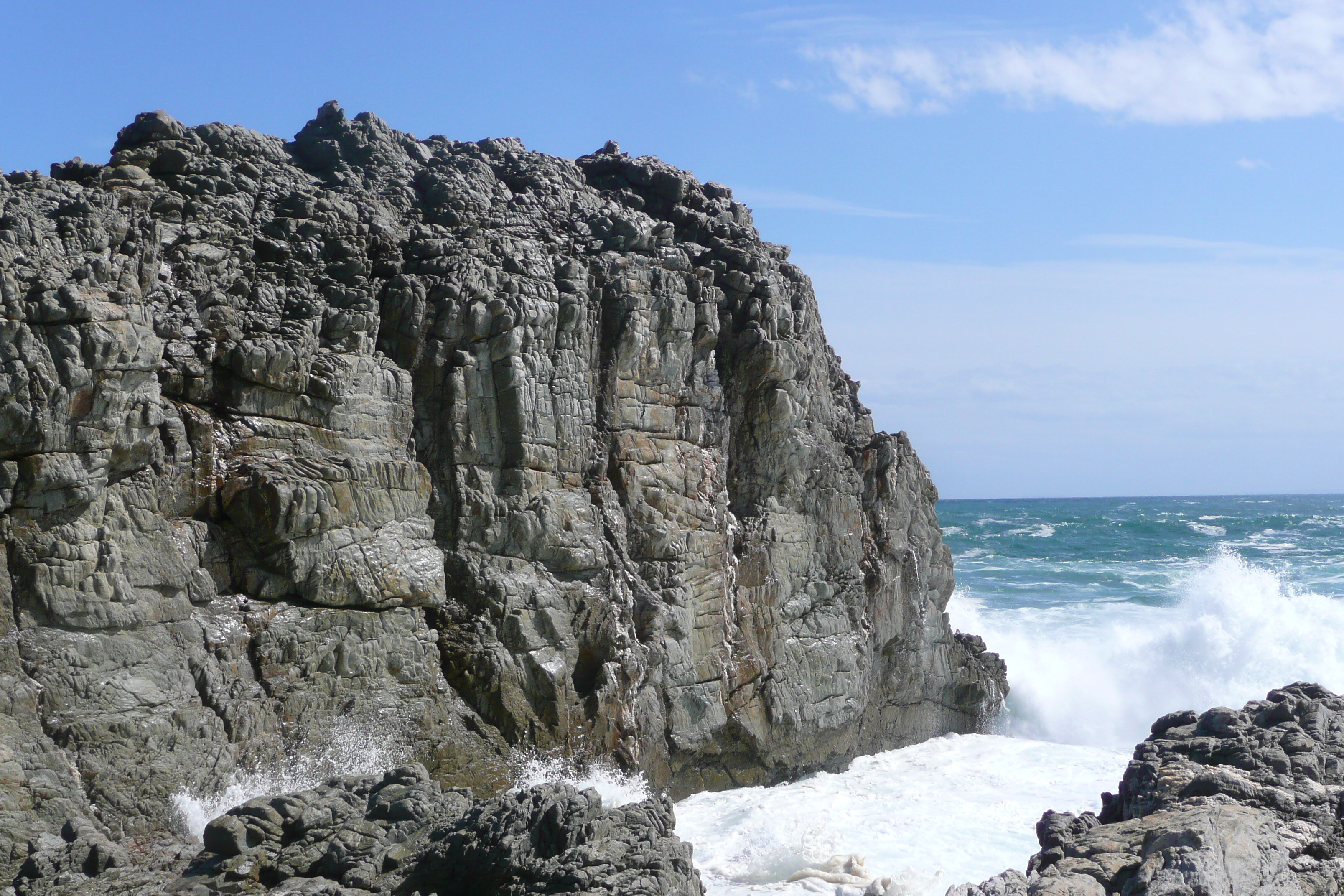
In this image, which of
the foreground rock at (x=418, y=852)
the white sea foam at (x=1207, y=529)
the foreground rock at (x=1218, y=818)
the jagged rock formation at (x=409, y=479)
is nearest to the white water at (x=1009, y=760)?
the jagged rock formation at (x=409, y=479)

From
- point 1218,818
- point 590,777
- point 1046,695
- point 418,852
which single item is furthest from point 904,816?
point 1046,695

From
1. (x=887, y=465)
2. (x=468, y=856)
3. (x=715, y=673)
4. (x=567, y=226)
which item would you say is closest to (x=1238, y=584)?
(x=887, y=465)

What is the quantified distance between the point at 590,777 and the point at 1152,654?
49.6 ft

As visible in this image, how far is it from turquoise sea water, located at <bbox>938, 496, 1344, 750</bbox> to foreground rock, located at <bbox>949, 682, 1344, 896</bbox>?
9810mm

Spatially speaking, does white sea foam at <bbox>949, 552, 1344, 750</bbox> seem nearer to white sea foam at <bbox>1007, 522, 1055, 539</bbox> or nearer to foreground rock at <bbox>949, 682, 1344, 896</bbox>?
foreground rock at <bbox>949, 682, 1344, 896</bbox>

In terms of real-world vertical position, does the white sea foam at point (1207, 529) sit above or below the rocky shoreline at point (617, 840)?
below

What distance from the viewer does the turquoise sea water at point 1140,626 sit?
1998cm

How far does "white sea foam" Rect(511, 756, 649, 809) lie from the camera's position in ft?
37.2

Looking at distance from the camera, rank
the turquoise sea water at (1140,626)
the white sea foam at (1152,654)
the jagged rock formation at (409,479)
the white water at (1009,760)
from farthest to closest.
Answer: the turquoise sea water at (1140,626) < the white sea foam at (1152,654) < the white water at (1009,760) < the jagged rock formation at (409,479)

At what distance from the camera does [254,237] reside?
36.6ft

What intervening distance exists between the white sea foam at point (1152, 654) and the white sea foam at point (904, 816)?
3056 mm

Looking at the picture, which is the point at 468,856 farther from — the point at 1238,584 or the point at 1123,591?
the point at 1123,591

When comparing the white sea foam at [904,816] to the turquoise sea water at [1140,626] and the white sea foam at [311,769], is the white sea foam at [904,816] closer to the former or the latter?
the turquoise sea water at [1140,626]

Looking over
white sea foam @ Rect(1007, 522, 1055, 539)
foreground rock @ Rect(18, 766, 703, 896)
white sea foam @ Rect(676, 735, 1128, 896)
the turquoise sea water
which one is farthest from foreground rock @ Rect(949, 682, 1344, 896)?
white sea foam @ Rect(1007, 522, 1055, 539)
